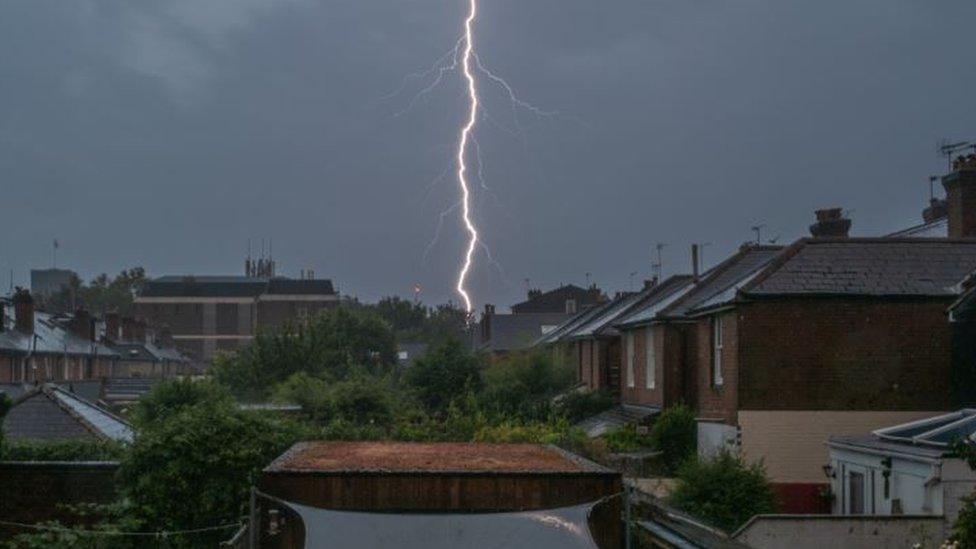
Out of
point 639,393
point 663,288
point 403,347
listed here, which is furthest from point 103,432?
point 403,347

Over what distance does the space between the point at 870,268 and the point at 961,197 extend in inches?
161

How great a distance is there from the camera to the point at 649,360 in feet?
115

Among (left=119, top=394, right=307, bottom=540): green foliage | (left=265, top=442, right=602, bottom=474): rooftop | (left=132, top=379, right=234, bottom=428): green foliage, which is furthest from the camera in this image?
(left=132, top=379, right=234, bottom=428): green foliage

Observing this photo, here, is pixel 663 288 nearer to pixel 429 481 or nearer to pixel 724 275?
pixel 724 275

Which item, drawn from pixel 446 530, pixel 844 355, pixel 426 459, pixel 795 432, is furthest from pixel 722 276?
pixel 446 530

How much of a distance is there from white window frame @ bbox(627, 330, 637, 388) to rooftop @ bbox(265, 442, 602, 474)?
18.4 m

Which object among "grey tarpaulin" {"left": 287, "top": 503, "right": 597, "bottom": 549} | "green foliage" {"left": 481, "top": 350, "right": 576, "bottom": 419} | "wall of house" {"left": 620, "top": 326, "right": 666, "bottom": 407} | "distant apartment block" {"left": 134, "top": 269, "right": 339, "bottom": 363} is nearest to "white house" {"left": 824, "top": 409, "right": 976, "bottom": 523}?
"grey tarpaulin" {"left": 287, "top": 503, "right": 597, "bottom": 549}

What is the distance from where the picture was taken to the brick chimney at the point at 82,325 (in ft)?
228

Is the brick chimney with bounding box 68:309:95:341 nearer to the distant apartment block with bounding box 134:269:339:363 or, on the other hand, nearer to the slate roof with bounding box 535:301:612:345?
the slate roof with bounding box 535:301:612:345

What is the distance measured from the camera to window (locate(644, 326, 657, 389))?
1351 inches

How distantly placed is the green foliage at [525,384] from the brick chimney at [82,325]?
31.4 meters

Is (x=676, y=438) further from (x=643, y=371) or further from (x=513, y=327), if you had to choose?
(x=513, y=327)

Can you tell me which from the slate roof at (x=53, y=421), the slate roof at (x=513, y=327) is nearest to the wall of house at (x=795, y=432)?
the slate roof at (x=53, y=421)

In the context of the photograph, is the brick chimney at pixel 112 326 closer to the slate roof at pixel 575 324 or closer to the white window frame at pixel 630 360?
the slate roof at pixel 575 324
